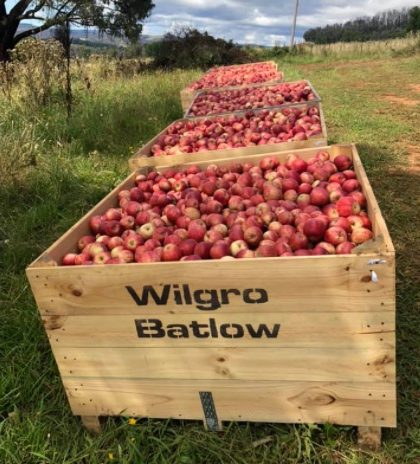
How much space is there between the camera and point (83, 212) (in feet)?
15.3

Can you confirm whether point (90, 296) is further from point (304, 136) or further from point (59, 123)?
point (59, 123)

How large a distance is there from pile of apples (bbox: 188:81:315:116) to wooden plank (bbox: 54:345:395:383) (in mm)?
4464

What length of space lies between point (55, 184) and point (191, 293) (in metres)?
3.79

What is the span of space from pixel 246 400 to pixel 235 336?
341 millimetres

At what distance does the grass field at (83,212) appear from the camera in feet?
6.63

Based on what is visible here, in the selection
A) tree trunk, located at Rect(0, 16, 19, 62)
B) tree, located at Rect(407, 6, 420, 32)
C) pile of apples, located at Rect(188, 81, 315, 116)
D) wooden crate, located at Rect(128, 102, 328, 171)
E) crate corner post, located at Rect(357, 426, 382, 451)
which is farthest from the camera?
tree, located at Rect(407, 6, 420, 32)

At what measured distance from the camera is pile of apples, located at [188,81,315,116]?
6.12 meters

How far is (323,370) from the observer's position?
5.91ft

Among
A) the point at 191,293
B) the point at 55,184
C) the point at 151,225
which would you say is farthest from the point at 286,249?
the point at 55,184

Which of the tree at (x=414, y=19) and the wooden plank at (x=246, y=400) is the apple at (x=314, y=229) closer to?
the wooden plank at (x=246, y=400)

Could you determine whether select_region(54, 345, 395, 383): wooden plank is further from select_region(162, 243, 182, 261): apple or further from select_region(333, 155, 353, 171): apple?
select_region(333, 155, 353, 171): apple

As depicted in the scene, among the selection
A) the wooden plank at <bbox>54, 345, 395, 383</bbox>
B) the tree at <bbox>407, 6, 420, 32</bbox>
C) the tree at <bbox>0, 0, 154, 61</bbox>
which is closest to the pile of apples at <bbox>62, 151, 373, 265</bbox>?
the wooden plank at <bbox>54, 345, 395, 383</bbox>

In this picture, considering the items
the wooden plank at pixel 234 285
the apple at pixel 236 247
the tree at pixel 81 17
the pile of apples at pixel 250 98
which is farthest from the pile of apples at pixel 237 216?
the tree at pixel 81 17

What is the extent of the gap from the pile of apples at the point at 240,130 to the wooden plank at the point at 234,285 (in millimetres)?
2397
